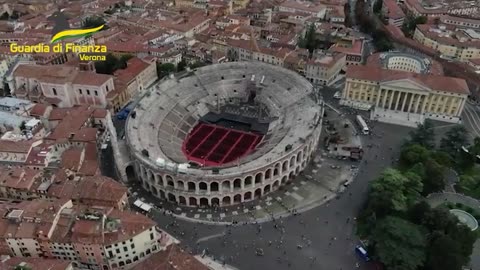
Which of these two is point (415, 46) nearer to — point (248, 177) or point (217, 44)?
point (217, 44)

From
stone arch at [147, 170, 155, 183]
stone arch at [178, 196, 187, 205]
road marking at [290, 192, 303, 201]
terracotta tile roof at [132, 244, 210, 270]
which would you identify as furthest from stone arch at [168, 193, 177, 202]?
road marking at [290, 192, 303, 201]

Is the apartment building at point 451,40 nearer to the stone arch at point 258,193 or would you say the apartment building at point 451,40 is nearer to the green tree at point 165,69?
the green tree at point 165,69

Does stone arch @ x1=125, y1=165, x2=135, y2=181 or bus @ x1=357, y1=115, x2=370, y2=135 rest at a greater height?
bus @ x1=357, y1=115, x2=370, y2=135

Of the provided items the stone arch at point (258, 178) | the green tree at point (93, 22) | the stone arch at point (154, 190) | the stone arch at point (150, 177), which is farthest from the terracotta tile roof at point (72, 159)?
the green tree at point (93, 22)

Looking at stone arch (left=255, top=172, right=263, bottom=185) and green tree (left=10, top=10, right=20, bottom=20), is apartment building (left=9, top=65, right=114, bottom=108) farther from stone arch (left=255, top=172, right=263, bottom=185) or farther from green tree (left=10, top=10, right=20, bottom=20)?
green tree (left=10, top=10, right=20, bottom=20)

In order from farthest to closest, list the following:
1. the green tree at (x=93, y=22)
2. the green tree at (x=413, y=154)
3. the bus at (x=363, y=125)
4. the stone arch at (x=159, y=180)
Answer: the green tree at (x=93, y=22)
the bus at (x=363, y=125)
the green tree at (x=413, y=154)
the stone arch at (x=159, y=180)

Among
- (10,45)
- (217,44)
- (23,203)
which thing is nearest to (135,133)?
(23,203)

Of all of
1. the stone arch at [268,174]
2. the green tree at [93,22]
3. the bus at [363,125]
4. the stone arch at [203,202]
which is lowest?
the stone arch at [203,202]
